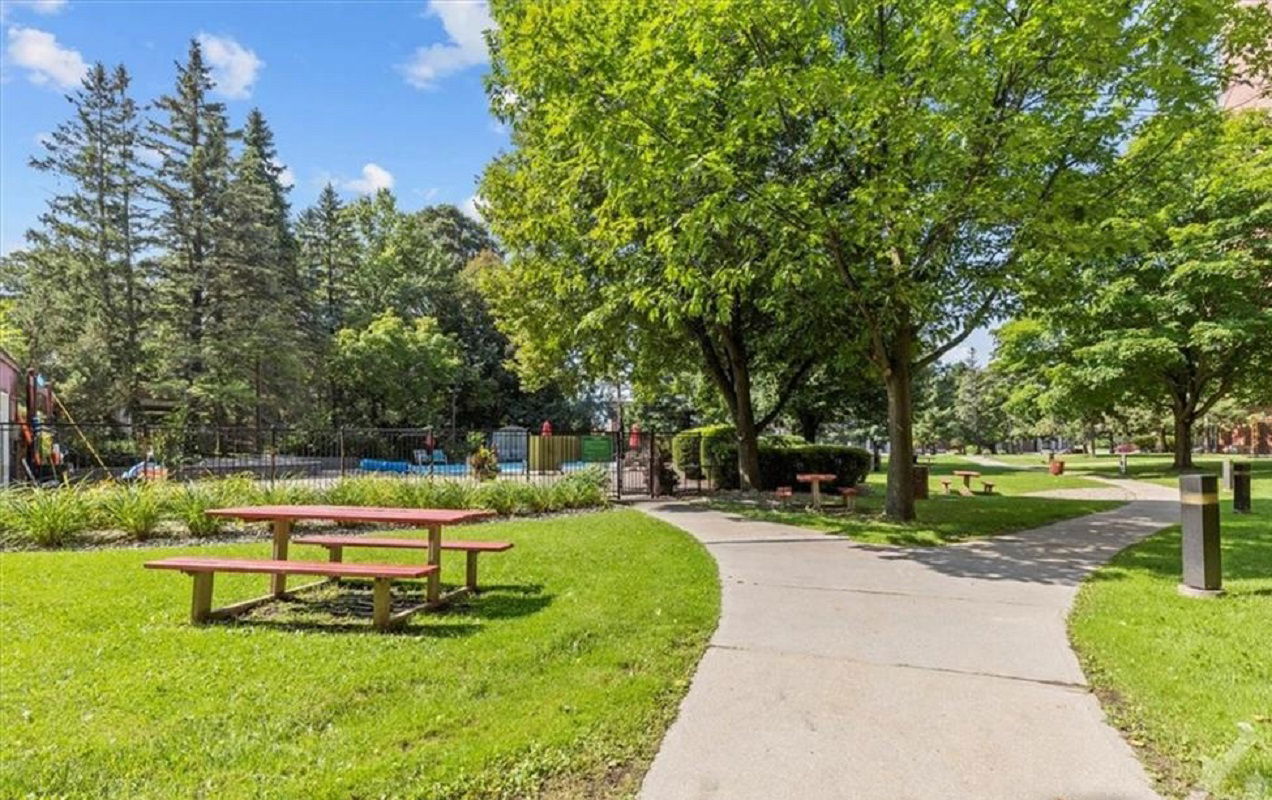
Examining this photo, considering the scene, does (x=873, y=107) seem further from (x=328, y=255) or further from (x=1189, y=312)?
(x=328, y=255)

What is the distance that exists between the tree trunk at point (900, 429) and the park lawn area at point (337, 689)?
6135mm

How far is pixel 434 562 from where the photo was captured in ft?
20.5

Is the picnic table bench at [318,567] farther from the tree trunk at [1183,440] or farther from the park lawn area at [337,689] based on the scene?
the tree trunk at [1183,440]

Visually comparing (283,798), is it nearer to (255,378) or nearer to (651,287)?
(651,287)

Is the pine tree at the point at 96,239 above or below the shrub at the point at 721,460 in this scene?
above

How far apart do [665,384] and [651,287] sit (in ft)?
34.4

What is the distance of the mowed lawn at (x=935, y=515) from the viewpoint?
10.4 meters

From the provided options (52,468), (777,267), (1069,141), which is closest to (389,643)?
(777,267)

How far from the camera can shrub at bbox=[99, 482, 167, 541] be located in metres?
9.23

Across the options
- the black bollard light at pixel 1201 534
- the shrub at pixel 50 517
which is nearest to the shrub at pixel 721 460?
the black bollard light at pixel 1201 534

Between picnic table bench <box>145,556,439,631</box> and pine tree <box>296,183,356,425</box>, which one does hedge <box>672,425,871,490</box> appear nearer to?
picnic table bench <box>145,556,439,631</box>

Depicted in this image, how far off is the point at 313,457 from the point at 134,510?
16166mm

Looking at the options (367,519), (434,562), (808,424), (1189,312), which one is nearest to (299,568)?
(367,519)

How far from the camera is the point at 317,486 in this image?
484 inches
